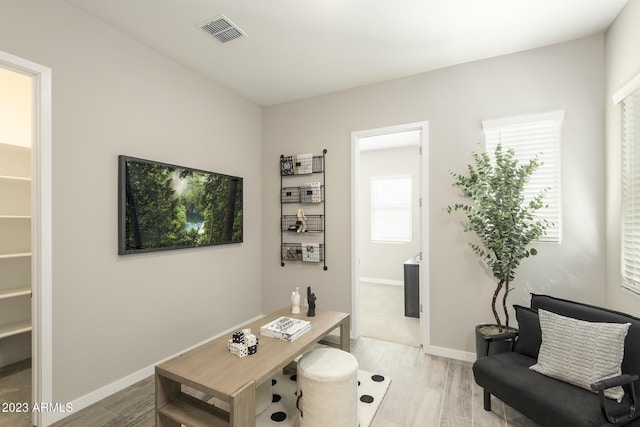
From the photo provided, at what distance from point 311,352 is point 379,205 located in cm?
478

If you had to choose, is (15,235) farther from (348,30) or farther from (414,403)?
(414,403)

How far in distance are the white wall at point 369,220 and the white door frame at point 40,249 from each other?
5.21 m

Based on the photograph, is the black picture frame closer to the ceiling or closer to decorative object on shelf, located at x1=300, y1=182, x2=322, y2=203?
decorative object on shelf, located at x1=300, y1=182, x2=322, y2=203

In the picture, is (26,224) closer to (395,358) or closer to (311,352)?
(311,352)

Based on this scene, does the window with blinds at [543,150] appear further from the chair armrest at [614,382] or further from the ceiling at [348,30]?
the chair armrest at [614,382]

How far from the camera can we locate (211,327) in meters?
3.35

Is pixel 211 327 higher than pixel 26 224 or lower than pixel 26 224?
lower

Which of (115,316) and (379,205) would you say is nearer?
(115,316)

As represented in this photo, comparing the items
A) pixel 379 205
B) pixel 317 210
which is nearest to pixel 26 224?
pixel 317 210

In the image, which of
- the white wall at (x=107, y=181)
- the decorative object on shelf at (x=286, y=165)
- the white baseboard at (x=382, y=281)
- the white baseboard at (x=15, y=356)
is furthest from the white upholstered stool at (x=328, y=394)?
the white baseboard at (x=382, y=281)

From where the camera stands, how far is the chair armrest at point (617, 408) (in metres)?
1.51

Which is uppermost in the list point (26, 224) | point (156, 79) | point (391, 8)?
point (391, 8)

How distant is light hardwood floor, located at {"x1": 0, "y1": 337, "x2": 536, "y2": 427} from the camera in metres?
2.05

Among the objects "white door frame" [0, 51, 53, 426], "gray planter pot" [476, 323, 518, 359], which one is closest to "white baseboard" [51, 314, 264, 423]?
→ "white door frame" [0, 51, 53, 426]
